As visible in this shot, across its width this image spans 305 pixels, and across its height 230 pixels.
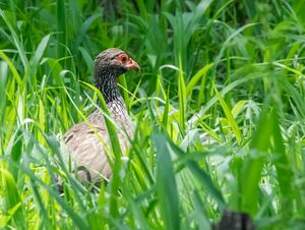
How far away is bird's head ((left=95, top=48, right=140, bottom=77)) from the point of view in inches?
290

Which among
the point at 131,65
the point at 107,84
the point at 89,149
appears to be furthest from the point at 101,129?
the point at 107,84

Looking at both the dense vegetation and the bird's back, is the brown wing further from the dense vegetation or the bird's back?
the dense vegetation

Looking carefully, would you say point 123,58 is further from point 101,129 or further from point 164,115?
point 164,115

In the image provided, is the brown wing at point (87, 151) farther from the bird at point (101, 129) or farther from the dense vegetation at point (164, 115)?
the dense vegetation at point (164, 115)

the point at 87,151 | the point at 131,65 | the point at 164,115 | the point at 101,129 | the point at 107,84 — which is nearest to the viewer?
the point at 164,115

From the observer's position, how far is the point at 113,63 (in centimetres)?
741

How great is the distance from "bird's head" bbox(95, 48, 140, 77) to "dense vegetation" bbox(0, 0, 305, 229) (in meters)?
0.12

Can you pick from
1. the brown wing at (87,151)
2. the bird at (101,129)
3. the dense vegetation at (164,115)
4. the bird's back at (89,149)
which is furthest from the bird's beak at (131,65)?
the brown wing at (87,151)

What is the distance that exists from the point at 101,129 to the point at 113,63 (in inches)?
36.0

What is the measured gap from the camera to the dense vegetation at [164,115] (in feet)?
13.3

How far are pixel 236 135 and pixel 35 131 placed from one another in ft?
2.95

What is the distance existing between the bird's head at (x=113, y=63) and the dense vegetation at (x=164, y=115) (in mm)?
116

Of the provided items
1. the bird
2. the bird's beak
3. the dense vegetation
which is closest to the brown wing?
the bird

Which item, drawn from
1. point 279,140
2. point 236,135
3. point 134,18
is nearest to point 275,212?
point 279,140
